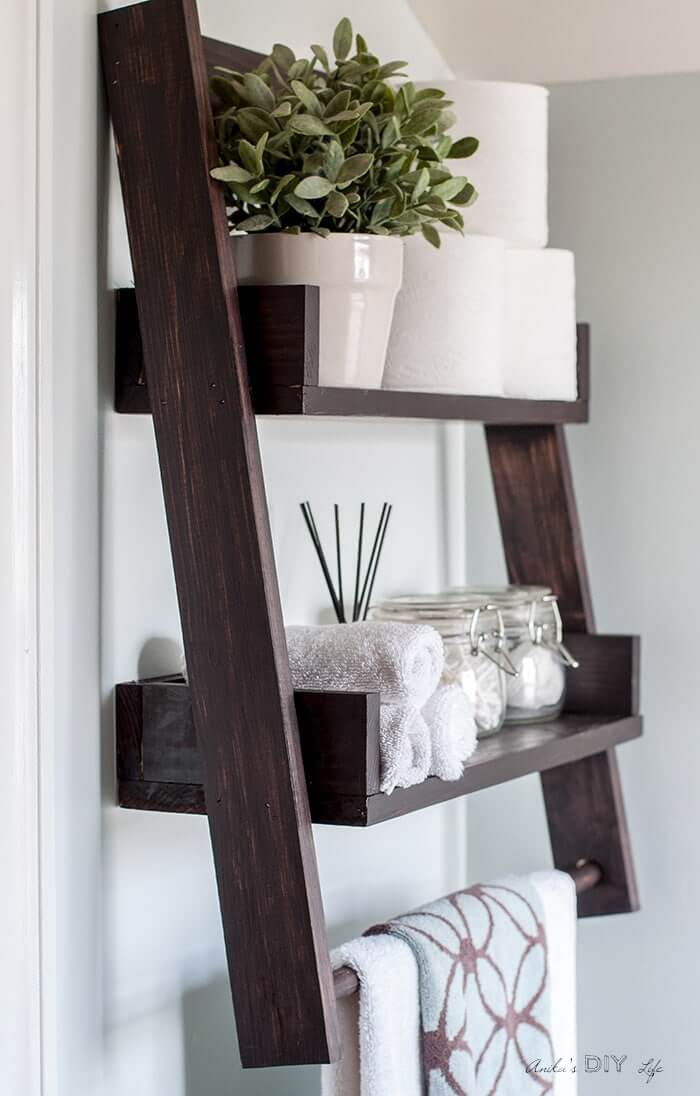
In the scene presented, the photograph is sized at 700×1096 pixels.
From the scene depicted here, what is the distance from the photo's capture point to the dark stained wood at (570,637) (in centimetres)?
133

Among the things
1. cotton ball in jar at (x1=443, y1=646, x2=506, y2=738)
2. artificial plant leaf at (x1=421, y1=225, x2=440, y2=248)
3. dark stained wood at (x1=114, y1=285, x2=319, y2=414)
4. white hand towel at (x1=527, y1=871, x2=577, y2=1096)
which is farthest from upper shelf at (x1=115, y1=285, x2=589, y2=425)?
white hand towel at (x1=527, y1=871, x2=577, y2=1096)

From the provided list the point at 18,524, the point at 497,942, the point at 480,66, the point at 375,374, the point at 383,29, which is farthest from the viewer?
the point at 480,66

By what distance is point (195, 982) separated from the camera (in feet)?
3.48

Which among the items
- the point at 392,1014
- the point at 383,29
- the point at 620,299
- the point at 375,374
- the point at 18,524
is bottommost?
the point at 392,1014

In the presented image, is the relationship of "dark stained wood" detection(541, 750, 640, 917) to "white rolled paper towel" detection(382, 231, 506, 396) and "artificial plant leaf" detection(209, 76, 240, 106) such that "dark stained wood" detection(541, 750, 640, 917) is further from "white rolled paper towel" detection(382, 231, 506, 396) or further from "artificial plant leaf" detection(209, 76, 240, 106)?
"artificial plant leaf" detection(209, 76, 240, 106)

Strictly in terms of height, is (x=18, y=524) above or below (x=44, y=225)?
below

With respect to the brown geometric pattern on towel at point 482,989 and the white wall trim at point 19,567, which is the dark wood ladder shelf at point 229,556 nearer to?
the white wall trim at point 19,567

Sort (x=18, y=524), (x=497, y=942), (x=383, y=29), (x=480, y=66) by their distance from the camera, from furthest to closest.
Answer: (x=480, y=66) → (x=383, y=29) → (x=497, y=942) → (x=18, y=524)

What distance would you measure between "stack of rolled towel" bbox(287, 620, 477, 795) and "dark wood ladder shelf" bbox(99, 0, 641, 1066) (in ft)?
0.08

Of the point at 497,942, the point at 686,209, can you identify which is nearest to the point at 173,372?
the point at 497,942

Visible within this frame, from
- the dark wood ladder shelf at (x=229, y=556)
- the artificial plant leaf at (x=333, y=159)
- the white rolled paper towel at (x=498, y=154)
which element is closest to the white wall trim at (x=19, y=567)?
the dark wood ladder shelf at (x=229, y=556)

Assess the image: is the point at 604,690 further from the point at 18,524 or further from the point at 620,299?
the point at 18,524

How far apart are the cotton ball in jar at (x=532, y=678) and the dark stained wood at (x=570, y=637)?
92mm

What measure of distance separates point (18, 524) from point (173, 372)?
140 mm
